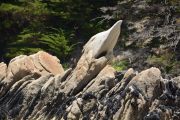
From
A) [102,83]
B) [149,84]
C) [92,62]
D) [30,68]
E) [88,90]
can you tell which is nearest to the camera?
[149,84]

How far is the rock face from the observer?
13.7m

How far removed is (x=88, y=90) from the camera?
15664 millimetres

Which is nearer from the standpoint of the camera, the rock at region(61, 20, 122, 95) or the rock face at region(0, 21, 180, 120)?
the rock face at region(0, 21, 180, 120)

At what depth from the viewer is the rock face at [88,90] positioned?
538 inches

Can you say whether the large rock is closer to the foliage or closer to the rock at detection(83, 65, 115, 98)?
the rock at detection(83, 65, 115, 98)

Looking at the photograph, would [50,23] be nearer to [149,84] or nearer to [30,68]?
[30,68]

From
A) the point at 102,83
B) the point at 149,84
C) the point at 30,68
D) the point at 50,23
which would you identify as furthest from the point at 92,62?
the point at 50,23

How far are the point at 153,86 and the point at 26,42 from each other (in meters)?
12.2

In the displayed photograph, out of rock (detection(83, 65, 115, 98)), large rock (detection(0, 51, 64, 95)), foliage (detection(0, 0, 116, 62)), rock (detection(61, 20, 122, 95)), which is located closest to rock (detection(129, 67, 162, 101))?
rock (detection(83, 65, 115, 98))

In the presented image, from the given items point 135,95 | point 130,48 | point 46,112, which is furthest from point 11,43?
point 135,95

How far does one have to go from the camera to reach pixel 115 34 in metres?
16.4

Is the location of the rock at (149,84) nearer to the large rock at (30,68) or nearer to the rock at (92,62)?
the rock at (92,62)

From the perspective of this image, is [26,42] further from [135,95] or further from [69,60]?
[135,95]

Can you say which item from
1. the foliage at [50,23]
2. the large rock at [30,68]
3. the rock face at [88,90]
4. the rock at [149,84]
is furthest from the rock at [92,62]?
the foliage at [50,23]
